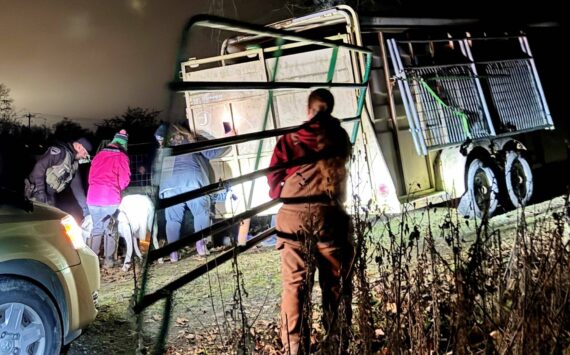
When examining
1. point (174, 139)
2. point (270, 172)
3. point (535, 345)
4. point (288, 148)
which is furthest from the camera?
point (174, 139)

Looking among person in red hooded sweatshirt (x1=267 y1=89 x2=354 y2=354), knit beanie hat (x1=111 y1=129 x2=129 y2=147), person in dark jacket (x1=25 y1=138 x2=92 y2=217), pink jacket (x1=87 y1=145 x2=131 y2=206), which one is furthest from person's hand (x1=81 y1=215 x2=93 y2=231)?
person in red hooded sweatshirt (x1=267 y1=89 x2=354 y2=354)

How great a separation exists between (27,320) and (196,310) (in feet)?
6.11

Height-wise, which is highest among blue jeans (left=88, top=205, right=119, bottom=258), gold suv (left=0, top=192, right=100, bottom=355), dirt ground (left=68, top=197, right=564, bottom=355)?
blue jeans (left=88, top=205, right=119, bottom=258)

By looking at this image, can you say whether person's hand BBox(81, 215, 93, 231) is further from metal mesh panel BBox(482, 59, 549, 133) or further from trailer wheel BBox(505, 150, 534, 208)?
metal mesh panel BBox(482, 59, 549, 133)

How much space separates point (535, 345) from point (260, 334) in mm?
2307

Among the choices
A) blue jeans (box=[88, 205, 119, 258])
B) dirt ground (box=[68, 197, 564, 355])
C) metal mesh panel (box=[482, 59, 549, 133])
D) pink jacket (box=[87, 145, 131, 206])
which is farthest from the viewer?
metal mesh panel (box=[482, 59, 549, 133])

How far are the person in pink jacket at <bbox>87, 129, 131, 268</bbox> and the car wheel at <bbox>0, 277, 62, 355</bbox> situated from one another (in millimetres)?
3686

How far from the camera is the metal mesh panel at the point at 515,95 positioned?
8844mm

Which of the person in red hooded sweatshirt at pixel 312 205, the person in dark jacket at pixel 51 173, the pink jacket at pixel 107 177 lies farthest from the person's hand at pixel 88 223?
the person in red hooded sweatshirt at pixel 312 205

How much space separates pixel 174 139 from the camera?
20.9ft

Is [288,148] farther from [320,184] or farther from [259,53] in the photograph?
[259,53]

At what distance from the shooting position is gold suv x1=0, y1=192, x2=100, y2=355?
352cm

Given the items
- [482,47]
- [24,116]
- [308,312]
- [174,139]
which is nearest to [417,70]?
[482,47]

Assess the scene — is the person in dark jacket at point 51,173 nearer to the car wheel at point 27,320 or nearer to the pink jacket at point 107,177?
the pink jacket at point 107,177
